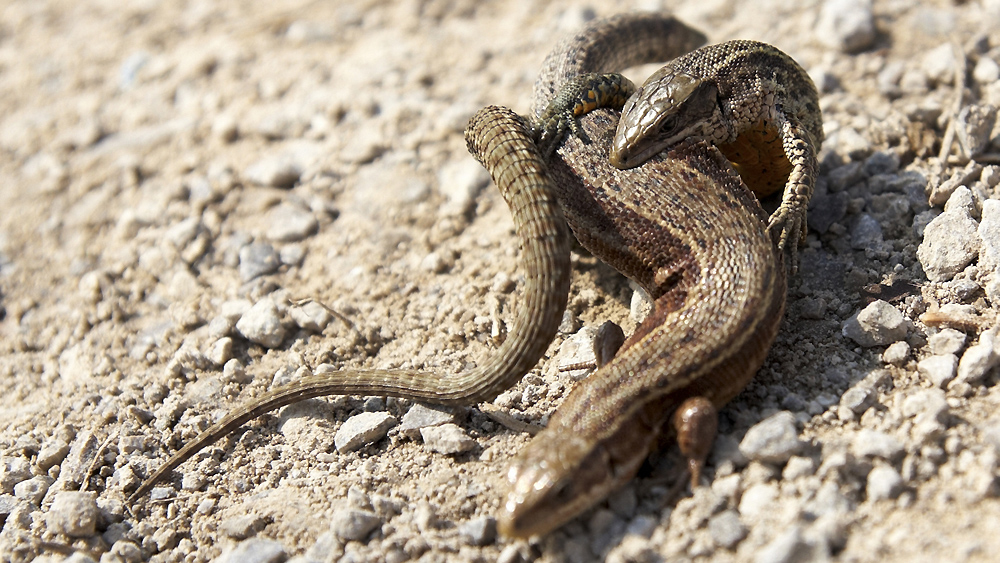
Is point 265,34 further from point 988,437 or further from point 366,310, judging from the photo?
point 988,437

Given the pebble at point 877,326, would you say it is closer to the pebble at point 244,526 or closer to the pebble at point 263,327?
the pebble at point 244,526

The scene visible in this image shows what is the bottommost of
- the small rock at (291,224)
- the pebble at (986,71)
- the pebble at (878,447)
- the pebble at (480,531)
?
the pebble at (480,531)

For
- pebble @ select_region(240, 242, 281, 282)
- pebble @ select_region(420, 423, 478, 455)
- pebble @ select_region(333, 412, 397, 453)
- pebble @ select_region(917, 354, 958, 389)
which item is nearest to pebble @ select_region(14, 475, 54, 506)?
pebble @ select_region(333, 412, 397, 453)

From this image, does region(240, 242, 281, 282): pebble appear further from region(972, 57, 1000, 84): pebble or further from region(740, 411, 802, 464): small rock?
region(972, 57, 1000, 84): pebble

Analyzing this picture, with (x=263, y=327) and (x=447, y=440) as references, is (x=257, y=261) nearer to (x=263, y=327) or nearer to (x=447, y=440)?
(x=263, y=327)

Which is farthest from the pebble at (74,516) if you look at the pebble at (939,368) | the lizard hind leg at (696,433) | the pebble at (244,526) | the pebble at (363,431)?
the pebble at (939,368)
